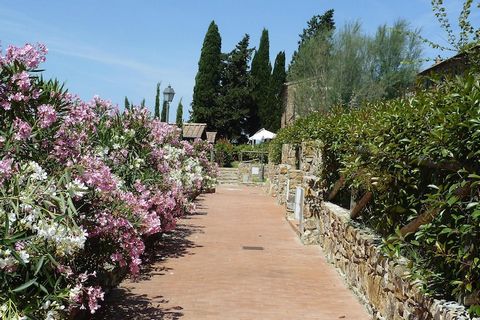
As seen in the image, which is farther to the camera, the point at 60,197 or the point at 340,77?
the point at 340,77

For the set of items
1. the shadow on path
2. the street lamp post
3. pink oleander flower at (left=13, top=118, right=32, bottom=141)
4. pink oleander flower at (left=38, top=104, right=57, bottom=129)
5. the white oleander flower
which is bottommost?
the shadow on path

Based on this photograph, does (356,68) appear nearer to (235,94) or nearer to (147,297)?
(235,94)

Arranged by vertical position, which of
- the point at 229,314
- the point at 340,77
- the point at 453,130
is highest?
the point at 340,77

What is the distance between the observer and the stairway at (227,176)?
34219 mm

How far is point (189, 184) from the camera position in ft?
49.9

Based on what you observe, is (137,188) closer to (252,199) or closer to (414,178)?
(414,178)

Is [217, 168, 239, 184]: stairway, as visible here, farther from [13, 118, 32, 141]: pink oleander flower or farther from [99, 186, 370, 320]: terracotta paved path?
[13, 118, 32, 141]: pink oleander flower

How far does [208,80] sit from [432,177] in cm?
5024

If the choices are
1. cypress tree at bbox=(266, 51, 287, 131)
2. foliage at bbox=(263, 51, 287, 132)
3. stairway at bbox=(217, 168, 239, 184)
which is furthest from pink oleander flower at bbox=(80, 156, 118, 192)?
cypress tree at bbox=(266, 51, 287, 131)

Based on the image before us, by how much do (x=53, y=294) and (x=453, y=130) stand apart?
324 cm

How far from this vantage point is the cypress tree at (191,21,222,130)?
54.4m

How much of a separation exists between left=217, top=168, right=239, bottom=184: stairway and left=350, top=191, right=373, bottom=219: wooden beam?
25.6 meters

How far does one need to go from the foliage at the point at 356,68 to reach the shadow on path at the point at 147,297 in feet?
86.1

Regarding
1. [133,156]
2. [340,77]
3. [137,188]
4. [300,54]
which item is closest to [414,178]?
[137,188]
